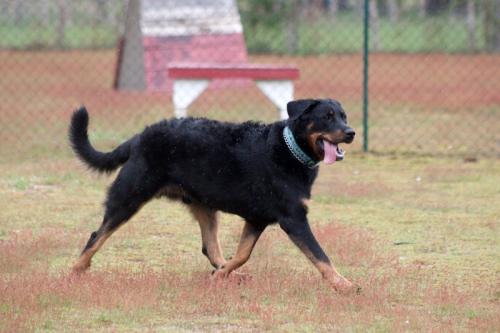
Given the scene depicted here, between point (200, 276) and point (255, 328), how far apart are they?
1.28 metres

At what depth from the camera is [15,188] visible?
33.2 feet

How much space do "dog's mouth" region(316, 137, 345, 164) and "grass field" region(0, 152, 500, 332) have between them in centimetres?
74

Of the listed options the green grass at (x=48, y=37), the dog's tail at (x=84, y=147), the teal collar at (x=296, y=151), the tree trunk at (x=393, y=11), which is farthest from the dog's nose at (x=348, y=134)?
the tree trunk at (x=393, y=11)

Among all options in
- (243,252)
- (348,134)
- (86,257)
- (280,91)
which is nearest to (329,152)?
(348,134)

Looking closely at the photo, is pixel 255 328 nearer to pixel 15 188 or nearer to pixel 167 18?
pixel 15 188

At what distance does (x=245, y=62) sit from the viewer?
694 inches

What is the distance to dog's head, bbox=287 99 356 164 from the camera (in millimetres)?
6555

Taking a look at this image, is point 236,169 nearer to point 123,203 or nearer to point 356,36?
point 123,203

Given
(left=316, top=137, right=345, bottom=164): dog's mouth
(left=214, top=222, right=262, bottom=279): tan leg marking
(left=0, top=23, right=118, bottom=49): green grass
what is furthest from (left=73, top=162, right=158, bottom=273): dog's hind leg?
(left=0, top=23, right=118, bottom=49): green grass

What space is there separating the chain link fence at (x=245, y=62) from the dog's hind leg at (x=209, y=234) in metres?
5.34

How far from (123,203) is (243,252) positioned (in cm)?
81

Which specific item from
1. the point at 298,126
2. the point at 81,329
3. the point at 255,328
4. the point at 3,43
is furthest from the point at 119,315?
the point at 3,43

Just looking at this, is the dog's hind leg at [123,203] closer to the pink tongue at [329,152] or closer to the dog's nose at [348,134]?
the pink tongue at [329,152]

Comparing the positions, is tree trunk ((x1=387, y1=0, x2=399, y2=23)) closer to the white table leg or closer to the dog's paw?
the white table leg
